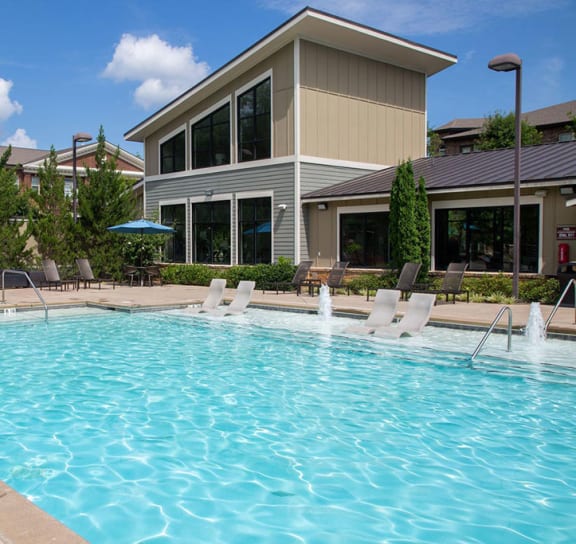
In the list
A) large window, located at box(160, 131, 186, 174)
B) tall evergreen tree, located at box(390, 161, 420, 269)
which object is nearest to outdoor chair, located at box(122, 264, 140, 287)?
large window, located at box(160, 131, 186, 174)

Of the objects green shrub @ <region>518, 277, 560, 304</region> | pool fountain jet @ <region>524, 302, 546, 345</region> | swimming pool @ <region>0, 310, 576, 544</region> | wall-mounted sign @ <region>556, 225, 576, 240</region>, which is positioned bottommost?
swimming pool @ <region>0, 310, 576, 544</region>

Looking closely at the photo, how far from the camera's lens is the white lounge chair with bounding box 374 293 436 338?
34.4 ft

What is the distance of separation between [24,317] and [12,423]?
811 centimetres

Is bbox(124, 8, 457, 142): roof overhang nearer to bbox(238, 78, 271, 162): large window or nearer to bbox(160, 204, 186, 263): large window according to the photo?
bbox(238, 78, 271, 162): large window

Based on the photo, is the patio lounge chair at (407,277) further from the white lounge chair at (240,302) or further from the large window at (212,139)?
the large window at (212,139)

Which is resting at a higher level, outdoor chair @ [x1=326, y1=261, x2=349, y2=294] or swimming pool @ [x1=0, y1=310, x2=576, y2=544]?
outdoor chair @ [x1=326, y1=261, x2=349, y2=294]

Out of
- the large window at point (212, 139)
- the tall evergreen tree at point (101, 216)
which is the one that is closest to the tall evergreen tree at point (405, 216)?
the large window at point (212, 139)

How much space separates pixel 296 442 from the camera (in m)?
5.54

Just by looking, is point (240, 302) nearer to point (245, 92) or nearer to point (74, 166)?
point (245, 92)

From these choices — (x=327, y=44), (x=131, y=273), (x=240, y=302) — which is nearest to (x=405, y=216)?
(x=240, y=302)

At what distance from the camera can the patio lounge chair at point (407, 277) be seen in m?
14.9

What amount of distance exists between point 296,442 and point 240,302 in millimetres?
8617

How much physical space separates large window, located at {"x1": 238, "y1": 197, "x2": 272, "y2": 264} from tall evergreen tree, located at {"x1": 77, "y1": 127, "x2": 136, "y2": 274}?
5162 millimetres

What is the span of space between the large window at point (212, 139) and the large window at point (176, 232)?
2067 millimetres
